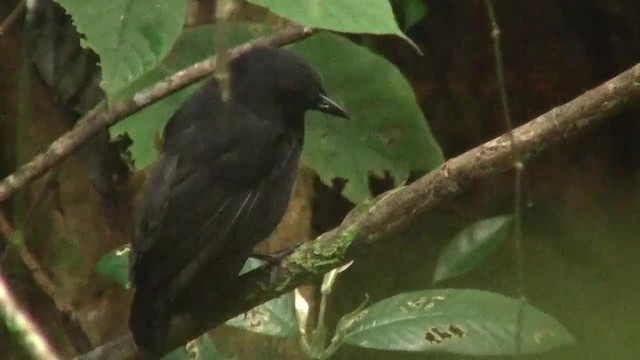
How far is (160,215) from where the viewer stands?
117cm

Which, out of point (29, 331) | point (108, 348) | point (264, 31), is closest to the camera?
point (29, 331)

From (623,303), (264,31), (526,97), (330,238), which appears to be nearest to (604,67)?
(526,97)

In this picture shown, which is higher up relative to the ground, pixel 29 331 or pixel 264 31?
pixel 29 331

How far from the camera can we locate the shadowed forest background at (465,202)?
1689mm

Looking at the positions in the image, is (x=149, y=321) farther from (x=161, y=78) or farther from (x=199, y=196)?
(x=161, y=78)

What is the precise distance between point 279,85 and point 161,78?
198mm

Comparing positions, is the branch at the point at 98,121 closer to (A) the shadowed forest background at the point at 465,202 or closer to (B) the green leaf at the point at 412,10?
(A) the shadowed forest background at the point at 465,202

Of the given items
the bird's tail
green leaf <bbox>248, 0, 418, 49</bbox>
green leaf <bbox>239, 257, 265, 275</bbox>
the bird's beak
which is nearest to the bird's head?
the bird's beak

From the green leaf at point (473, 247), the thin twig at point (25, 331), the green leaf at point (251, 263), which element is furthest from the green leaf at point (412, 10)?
the thin twig at point (25, 331)

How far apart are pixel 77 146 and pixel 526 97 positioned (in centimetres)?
169

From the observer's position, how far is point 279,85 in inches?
52.9

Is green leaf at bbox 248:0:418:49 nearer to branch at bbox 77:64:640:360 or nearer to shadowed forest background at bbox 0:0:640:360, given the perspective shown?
branch at bbox 77:64:640:360

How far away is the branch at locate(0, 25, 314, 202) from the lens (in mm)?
1271

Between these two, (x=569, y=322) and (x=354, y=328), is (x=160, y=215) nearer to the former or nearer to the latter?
(x=354, y=328)
